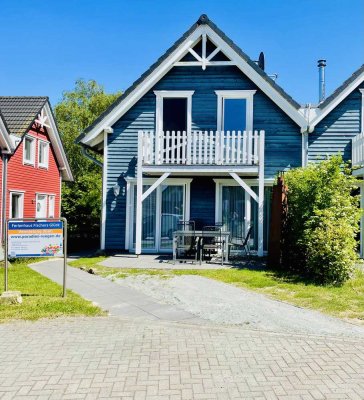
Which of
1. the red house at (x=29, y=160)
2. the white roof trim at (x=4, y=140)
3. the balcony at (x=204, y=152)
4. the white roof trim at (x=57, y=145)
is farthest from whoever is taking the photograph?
the white roof trim at (x=57, y=145)

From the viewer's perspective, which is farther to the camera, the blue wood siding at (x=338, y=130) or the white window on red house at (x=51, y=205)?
the white window on red house at (x=51, y=205)

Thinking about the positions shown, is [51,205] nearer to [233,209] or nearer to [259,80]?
[233,209]

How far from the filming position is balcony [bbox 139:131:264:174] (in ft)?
41.2

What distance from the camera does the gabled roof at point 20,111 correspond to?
17688mm

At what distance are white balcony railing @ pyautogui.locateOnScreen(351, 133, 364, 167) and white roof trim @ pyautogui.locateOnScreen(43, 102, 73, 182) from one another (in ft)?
48.4

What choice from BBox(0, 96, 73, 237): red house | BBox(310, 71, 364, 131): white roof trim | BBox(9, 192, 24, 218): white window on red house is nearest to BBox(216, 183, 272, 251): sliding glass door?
BBox(310, 71, 364, 131): white roof trim

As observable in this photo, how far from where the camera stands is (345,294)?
7828mm

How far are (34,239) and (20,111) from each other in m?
13.5

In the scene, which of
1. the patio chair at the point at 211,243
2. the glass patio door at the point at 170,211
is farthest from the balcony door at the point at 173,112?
the patio chair at the point at 211,243

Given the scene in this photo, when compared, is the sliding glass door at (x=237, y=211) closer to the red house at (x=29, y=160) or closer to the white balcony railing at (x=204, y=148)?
the white balcony railing at (x=204, y=148)

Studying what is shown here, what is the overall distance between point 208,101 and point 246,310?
9.22 meters

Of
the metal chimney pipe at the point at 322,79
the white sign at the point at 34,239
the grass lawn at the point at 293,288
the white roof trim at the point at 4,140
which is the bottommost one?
the grass lawn at the point at 293,288

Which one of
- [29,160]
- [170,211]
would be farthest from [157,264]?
[29,160]

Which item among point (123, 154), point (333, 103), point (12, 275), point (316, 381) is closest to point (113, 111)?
point (123, 154)
